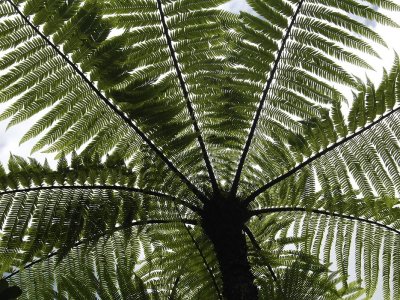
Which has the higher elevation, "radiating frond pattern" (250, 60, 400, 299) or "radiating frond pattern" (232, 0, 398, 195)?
"radiating frond pattern" (232, 0, 398, 195)

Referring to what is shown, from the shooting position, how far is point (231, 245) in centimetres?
217

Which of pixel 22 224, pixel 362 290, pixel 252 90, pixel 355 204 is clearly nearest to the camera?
pixel 22 224

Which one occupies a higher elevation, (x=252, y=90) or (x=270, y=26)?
(x=270, y=26)

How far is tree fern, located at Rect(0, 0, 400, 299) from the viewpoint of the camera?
2324 millimetres

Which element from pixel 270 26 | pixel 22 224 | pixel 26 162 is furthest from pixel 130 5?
pixel 22 224

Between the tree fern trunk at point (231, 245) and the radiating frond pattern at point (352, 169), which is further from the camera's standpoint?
the radiating frond pattern at point (352, 169)

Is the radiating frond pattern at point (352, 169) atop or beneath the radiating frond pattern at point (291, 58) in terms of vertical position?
beneath

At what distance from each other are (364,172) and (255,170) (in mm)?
540

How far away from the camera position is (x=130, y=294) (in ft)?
7.69

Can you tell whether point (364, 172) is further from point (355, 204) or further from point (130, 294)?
point (130, 294)

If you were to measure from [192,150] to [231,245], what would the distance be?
24.0 inches

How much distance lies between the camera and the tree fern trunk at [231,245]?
2061 millimetres

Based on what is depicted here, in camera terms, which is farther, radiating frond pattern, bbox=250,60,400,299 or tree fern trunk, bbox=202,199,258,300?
radiating frond pattern, bbox=250,60,400,299

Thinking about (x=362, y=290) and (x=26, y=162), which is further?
(x=362, y=290)
